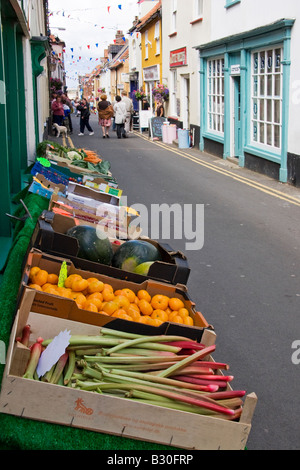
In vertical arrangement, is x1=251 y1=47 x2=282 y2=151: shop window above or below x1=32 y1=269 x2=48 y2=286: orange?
above

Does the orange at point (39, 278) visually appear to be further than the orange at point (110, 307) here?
Yes

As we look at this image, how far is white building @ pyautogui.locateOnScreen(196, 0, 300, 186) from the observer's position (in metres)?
12.8

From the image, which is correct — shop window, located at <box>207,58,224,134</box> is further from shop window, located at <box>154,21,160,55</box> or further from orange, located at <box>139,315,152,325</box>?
orange, located at <box>139,315,152,325</box>

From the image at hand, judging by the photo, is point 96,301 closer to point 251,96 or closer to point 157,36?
point 251,96

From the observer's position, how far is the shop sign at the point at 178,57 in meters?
23.3

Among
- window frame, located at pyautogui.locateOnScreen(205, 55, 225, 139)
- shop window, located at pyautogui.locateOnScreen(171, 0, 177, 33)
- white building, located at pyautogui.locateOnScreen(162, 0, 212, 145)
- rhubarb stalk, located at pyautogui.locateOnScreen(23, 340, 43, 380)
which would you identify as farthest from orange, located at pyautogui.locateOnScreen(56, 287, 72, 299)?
shop window, located at pyautogui.locateOnScreen(171, 0, 177, 33)

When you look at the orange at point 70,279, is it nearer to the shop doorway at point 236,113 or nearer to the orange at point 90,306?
the orange at point 90,306

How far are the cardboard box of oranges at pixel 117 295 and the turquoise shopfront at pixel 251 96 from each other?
9764mm

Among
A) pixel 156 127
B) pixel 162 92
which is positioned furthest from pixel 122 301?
pixel 162 92

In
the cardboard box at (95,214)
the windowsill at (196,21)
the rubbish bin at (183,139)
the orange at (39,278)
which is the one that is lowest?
the orange at (39,278)

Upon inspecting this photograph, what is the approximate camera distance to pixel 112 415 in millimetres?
2879

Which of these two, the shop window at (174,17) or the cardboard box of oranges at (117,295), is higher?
the shop window at (174,17)

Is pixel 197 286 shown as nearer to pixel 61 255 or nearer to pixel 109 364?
pixel 61 255

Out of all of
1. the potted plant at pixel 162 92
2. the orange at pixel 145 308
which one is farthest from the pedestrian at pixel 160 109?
the orange at pixel 145 308
